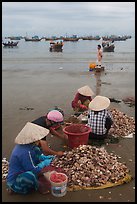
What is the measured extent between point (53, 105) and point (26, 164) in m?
5.77

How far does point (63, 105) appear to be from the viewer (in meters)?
10.0

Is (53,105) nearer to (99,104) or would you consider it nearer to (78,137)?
(99,104)

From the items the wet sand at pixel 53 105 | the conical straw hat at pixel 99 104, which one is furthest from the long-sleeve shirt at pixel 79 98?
the conical straw hat at pixel 99 104

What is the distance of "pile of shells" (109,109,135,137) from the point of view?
23.0 feet

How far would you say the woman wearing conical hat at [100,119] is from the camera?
6340mm

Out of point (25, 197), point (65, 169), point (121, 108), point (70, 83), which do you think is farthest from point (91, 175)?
point (70, 83)

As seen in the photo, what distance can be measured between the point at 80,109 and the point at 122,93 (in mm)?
4167

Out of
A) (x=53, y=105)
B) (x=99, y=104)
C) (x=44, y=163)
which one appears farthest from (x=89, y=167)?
(x=53, y=105)

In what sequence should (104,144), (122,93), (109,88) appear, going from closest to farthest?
(104,144) → (122,93) → (109,88)

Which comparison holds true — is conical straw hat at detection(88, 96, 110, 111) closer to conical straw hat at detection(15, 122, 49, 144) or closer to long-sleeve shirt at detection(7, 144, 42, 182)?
conical straw hat at detection(15, 122, 49, 144)

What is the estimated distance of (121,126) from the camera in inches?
287

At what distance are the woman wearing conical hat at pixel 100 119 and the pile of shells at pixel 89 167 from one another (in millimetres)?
1059

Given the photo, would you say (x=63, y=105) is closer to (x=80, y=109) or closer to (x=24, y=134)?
(x=80, y=109)

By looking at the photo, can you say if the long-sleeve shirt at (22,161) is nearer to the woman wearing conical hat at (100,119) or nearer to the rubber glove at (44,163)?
the rubber glove at (44,163)
